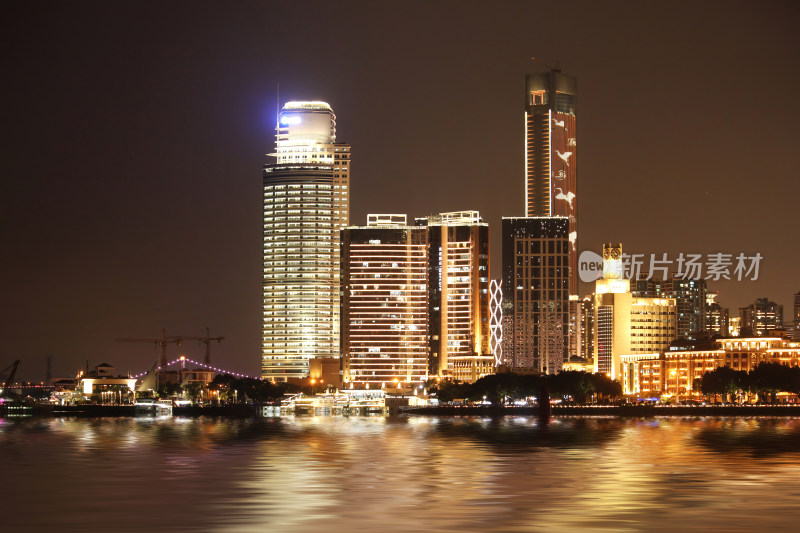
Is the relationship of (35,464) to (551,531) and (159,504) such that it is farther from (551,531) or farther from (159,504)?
(551,531)

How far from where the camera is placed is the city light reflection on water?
4316cm

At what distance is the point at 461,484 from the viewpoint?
57.4 metres

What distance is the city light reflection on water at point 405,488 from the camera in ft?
142

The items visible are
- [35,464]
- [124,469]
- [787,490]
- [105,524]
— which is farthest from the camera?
[35,464]

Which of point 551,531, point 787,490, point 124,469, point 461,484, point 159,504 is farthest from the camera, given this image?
point 124,469

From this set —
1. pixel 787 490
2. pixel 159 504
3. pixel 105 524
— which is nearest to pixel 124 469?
pixel 159 504

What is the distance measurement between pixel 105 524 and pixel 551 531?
56.4ft

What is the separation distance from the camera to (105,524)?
4306 cm

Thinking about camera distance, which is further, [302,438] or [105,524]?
[302,438]

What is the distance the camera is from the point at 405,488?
55.5 meters

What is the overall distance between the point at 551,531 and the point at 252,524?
446 inches

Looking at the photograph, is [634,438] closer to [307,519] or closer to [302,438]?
[302,438]

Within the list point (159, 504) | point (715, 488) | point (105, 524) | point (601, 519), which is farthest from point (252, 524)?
point (715, 488)

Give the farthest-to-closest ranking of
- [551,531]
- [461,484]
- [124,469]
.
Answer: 1. [124,469]
2. [461,484]
3. [551,531]
